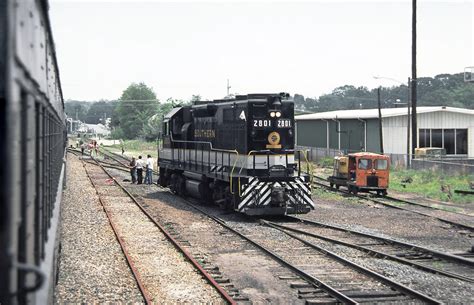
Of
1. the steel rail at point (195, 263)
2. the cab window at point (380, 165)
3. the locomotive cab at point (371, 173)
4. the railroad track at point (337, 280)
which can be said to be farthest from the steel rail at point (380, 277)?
the cab window at point (380, 165)

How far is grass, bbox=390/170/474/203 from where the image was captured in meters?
28.4

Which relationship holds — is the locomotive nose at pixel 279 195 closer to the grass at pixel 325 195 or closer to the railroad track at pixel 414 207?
the railroad track at pixel 414 207

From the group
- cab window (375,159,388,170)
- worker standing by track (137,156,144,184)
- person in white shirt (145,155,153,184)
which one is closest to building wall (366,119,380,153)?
cab window (375,159,388,170)

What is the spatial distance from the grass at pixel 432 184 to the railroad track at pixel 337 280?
49.8 feet

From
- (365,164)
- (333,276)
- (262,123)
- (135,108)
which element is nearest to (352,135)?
(365,164)

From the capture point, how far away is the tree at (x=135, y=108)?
446 ft

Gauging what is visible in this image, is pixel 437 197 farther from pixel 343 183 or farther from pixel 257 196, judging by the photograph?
pixel 257 196

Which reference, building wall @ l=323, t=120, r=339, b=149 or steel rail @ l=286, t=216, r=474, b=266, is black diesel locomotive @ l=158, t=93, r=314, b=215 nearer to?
steel rail @ l=286, t=216, r=474, b=266

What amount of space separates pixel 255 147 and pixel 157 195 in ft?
29.5

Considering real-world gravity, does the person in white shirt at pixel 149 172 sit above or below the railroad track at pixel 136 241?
above

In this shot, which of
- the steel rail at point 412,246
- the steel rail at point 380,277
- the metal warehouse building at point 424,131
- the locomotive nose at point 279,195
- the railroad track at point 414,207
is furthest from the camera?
Answer: the metal warehouse building at point 424,131

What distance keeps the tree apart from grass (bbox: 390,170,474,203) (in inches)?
3919

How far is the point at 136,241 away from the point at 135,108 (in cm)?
12330

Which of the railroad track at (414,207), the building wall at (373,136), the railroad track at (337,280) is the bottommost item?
the railroad track at (414,207)
